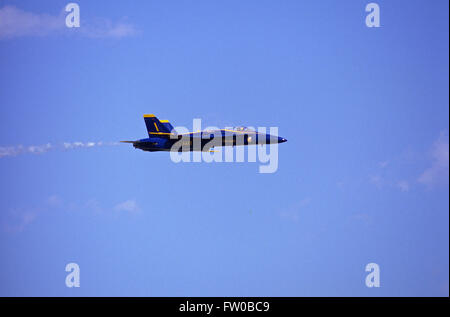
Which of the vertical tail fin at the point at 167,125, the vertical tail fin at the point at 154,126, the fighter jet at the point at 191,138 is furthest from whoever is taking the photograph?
the vertical tail fin at the point at 167,125

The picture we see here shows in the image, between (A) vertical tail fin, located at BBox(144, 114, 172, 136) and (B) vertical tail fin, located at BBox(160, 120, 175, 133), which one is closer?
(A) vertical tail fin, located at BBox(144, 114, 172, 136)

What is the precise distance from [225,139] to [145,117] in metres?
11.1

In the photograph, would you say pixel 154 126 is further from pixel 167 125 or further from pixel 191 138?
pixel 191 138

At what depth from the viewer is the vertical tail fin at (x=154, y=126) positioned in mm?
117750

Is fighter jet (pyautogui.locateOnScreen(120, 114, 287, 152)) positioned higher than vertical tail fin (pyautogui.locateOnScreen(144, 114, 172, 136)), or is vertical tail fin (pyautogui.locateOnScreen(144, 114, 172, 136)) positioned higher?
vertical tail fin (pyautogui.locateOnScreen(144, 114, 172, 136))

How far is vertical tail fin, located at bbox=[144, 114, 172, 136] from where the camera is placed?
118 metres

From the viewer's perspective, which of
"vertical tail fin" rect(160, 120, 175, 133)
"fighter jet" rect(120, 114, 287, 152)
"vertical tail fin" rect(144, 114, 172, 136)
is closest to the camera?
"fighter jet" rect(120, 114, 287, 152)

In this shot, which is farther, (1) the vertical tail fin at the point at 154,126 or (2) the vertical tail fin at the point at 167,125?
(2) the vertical tail fin at the point at 167,125

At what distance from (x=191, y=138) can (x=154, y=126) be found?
210 inches
